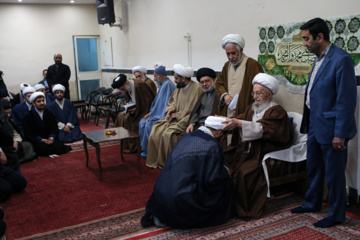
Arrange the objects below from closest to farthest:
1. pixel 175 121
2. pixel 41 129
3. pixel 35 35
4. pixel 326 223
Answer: pixel 326 223
pixel 175 121
pixel 41 129
pixel 35 35

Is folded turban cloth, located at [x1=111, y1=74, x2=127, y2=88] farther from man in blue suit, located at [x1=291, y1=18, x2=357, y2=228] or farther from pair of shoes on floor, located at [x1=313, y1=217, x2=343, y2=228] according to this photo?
pair of shoes on floor, located at [x1=313, y1=217, x2=343, y2=228]

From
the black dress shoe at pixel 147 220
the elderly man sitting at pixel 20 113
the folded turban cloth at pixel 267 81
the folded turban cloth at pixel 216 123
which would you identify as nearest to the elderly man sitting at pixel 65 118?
the elderly man sitting at pixel 20 113

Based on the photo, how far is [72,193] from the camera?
12.9 feet

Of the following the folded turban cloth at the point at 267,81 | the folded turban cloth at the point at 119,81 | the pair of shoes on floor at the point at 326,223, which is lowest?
the pair of shoes on floor at the point at 326,223

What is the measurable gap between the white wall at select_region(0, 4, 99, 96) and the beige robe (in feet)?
20.6

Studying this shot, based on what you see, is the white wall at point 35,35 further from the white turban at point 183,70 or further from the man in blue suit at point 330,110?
the man in blue suit at point 330,110

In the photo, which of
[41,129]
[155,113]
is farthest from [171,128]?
[41,129]

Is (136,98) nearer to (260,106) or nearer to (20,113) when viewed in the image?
(20,113)

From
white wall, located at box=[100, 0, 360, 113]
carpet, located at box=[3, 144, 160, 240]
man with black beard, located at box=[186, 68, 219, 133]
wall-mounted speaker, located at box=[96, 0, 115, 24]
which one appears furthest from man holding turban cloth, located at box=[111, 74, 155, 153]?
wall-mounted speaker, located at box=[96, 0, 115, 24]

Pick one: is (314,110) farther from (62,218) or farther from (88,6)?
(88,6)

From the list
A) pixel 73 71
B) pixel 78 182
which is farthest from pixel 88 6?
pixel 78 182

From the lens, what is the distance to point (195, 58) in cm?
598

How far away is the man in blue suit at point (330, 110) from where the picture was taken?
2.63 metres

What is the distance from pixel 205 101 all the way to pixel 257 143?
150 cm
